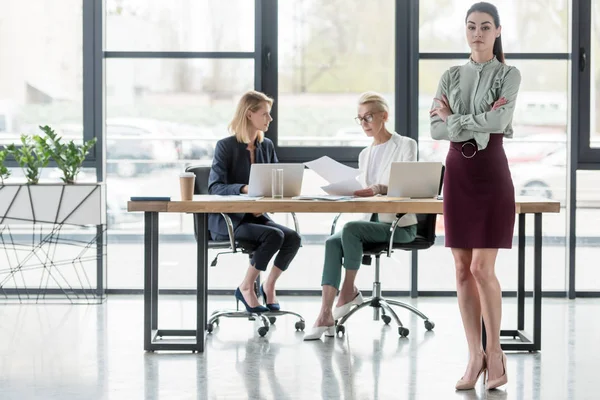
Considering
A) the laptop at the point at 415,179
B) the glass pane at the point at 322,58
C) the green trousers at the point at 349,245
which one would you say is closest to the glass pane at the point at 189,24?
the glass pane at the point at 322,58

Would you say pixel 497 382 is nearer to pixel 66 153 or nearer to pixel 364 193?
pixel 364 193

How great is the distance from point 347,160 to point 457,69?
2.38m

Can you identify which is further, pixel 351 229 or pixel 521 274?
pixel 351 229

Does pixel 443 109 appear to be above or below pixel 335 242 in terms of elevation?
above

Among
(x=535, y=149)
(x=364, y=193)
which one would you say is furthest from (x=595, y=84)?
(x=364, y=193)

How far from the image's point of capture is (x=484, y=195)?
345 cm

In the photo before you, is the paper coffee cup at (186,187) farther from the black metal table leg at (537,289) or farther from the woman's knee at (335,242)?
the black metal table leg at (537,289)

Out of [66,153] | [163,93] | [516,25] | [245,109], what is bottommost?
[66,153]

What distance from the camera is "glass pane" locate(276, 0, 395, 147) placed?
5.88 meters

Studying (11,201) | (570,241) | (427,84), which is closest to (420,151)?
(427,84)

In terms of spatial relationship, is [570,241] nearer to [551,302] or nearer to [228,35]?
[551,302]

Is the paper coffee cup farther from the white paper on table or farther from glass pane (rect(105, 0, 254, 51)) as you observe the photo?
glass pane (rect(105, 0, 254, 51))

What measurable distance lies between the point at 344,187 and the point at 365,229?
1.13 ft

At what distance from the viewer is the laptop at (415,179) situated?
4.25 metres
